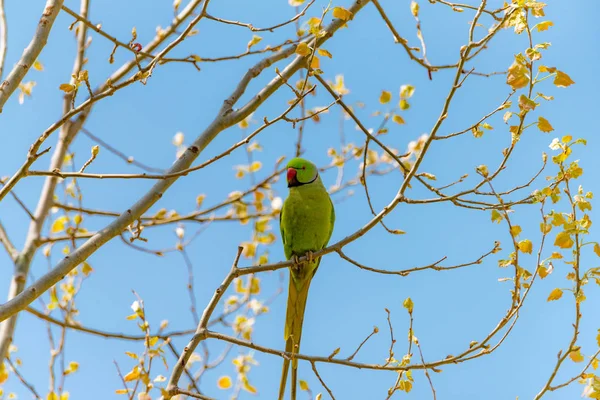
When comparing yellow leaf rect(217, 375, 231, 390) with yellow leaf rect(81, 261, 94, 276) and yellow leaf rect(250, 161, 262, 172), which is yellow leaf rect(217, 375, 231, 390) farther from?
yellow leaf rect(250, 161, 262, 172)

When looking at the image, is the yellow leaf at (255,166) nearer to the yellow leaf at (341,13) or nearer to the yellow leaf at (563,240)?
the yellow leaf at (341,13)

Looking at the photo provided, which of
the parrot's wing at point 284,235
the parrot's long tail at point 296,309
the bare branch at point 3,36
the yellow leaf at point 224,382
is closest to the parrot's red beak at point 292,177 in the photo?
the parrot's wing at point 284,235

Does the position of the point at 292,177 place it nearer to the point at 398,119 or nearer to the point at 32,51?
the point at 398,119

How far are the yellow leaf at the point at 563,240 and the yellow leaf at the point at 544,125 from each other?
43 centimetres

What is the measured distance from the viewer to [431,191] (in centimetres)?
337

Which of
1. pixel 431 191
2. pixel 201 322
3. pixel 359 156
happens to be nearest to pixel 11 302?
pixel 201 322

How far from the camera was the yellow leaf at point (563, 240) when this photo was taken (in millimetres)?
2549

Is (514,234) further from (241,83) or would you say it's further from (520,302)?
(241,83)

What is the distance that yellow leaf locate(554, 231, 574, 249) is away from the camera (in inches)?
100

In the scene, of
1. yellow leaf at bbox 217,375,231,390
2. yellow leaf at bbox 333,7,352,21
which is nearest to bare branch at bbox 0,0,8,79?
yellow leaf at bbox 333,7,352,21

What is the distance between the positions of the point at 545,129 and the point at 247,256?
9.83 feet

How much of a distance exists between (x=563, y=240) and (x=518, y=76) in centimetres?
71

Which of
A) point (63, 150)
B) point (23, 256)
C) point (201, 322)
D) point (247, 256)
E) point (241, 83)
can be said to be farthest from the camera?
A: point (247, 256)

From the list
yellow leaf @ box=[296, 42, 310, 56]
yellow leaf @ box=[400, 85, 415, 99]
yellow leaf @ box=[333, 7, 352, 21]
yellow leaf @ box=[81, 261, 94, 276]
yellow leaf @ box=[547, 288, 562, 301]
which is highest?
yellow leaf @ box=[400, 85, 415, 99]
